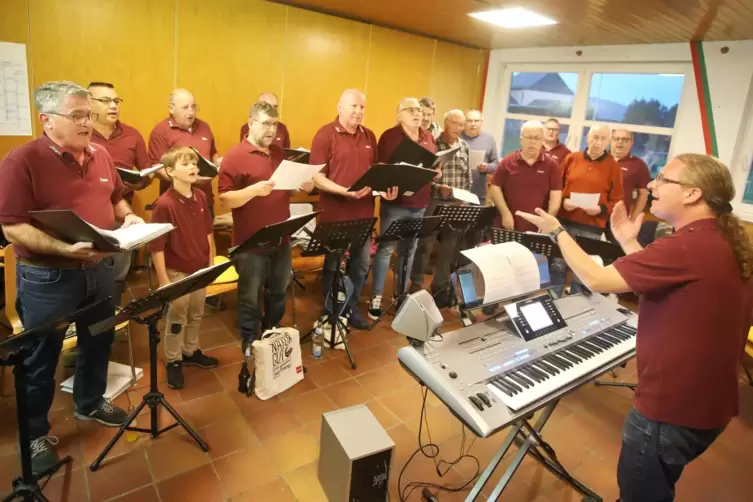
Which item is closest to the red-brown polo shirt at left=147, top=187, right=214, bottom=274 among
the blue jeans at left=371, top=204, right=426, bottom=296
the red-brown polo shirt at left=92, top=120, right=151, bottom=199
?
the red-brown polo shirt at left=92, top=120, right=151, bottom=199

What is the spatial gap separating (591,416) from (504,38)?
4.68m

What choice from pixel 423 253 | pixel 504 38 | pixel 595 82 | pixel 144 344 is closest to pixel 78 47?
pixel 144 344

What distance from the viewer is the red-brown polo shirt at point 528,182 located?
12.8 feet

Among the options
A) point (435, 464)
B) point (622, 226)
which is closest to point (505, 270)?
point (622, 226)

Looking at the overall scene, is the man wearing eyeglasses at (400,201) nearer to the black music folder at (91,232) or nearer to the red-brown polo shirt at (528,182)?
the red-brown polo shirt at (528,182)

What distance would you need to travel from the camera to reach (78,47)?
3.96 metres

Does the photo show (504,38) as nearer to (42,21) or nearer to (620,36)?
(620,36)

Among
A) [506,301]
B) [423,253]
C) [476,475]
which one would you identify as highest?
[506,301]

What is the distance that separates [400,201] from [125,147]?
215 centimetres

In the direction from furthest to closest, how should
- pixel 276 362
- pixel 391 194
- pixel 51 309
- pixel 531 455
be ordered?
1. pixel 391 194
2. pixel 276 362
3. pixel 531 455
4. pixel 51 309

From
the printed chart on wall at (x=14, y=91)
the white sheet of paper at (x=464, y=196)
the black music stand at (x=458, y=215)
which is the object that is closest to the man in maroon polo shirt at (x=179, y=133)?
the printed chart on wall at (x=14, y=91)

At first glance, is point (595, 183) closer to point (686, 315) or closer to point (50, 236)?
point (686, 315)

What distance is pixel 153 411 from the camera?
2.46m

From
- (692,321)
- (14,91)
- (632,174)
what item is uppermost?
(14,91)
